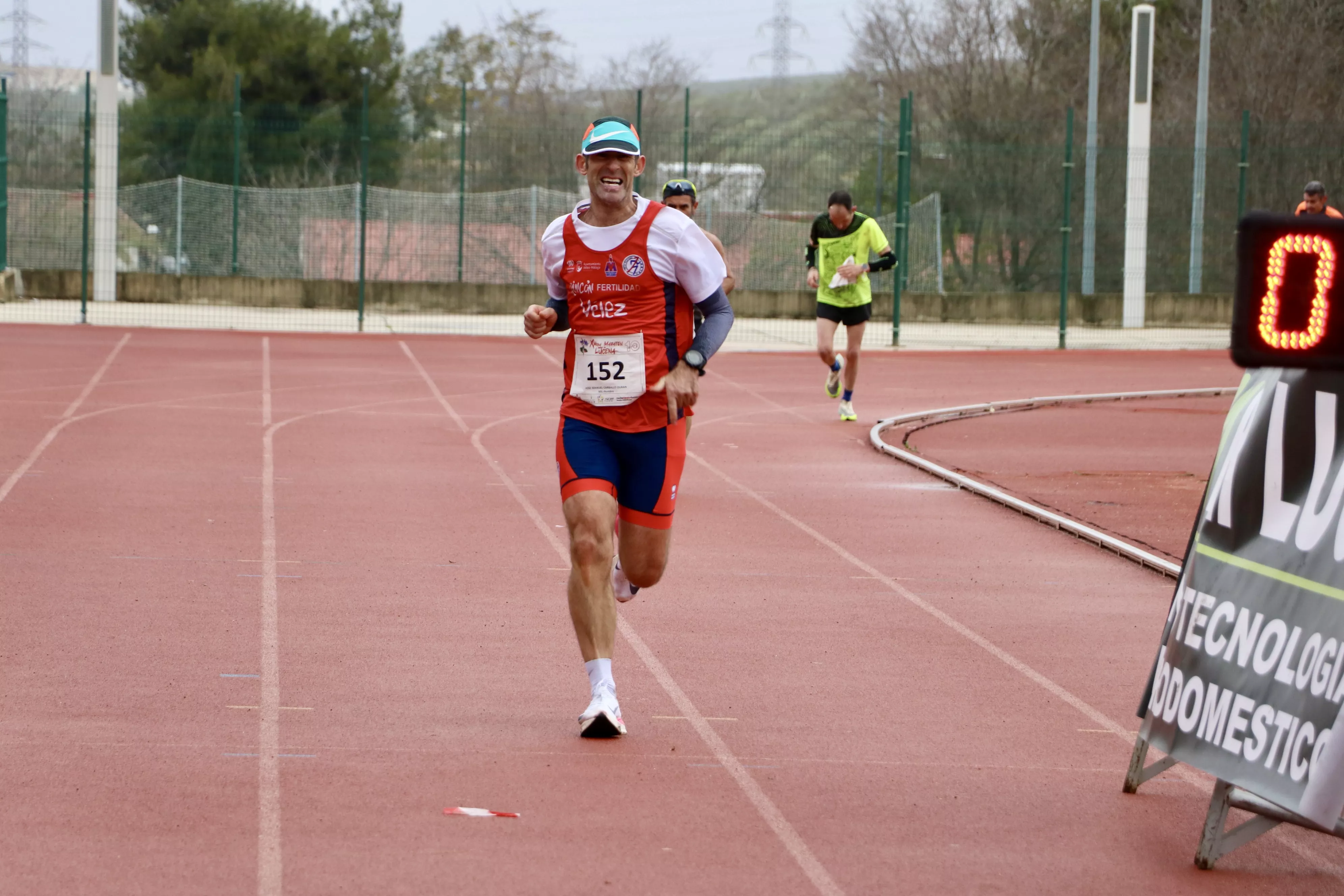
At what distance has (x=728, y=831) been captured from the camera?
4.90 m

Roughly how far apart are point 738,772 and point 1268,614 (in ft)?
5.55

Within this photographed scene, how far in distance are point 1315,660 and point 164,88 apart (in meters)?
46.5

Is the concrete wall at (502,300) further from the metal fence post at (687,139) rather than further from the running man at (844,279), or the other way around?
the running man at (844,279)

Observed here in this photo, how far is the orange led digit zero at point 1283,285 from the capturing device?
3371 mm

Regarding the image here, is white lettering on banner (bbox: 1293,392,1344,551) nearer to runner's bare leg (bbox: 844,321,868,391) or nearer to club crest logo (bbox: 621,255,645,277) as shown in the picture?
club crest logo (bbox: 621,255,645,277)

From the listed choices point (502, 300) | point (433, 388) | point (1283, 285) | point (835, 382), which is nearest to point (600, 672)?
point (1283, 285)

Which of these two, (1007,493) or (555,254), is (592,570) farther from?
(1007,493)

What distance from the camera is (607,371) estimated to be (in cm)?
594

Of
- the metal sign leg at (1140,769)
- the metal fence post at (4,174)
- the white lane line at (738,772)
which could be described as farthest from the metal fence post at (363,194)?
the metal sign leg at (1140,769)

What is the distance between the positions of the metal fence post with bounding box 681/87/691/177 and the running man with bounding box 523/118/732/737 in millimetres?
22050

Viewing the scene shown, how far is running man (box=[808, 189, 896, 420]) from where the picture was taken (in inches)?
619

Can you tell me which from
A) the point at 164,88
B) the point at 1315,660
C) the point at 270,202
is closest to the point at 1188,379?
the point at 270,202

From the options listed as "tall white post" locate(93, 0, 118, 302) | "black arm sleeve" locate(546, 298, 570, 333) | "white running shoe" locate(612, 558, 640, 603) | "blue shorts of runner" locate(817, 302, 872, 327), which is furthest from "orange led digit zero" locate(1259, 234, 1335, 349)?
"tall white post" locate(93, 0, 118, 302)

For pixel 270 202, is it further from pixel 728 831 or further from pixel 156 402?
pixel 728 831
